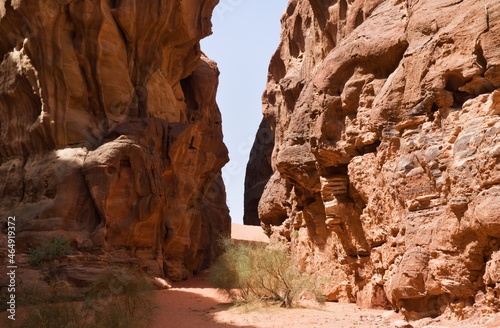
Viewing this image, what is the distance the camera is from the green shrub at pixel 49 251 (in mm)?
17395

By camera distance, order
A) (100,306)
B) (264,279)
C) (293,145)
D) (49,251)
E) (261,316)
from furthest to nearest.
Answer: (49,251) < (293,145) < (264,279) < (261,316) < (100,306)

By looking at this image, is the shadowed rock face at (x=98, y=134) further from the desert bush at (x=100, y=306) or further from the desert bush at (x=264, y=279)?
the desert bush at (x=264, y=279)

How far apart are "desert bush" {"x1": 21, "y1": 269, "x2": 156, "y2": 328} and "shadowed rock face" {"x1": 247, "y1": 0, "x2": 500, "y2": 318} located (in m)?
5.39

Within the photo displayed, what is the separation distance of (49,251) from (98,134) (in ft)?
17.8

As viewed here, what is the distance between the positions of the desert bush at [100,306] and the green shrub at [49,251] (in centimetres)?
208

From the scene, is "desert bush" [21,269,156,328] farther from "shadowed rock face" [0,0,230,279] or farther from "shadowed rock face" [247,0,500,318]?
"shadowed rock face" [247,0,500,318]

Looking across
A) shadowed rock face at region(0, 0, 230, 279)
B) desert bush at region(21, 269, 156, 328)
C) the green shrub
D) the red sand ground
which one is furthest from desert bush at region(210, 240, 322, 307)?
the green shrub

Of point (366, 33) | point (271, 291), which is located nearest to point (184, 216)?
point (271, 291)

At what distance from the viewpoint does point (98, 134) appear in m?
21.4

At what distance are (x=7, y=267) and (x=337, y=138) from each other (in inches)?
397

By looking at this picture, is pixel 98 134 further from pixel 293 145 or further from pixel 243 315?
pixel 243 315

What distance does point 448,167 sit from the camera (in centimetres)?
982

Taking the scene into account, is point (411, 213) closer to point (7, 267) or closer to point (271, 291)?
point (271, 291)

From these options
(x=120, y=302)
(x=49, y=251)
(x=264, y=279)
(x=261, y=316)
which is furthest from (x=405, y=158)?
(x=49, y=251)
